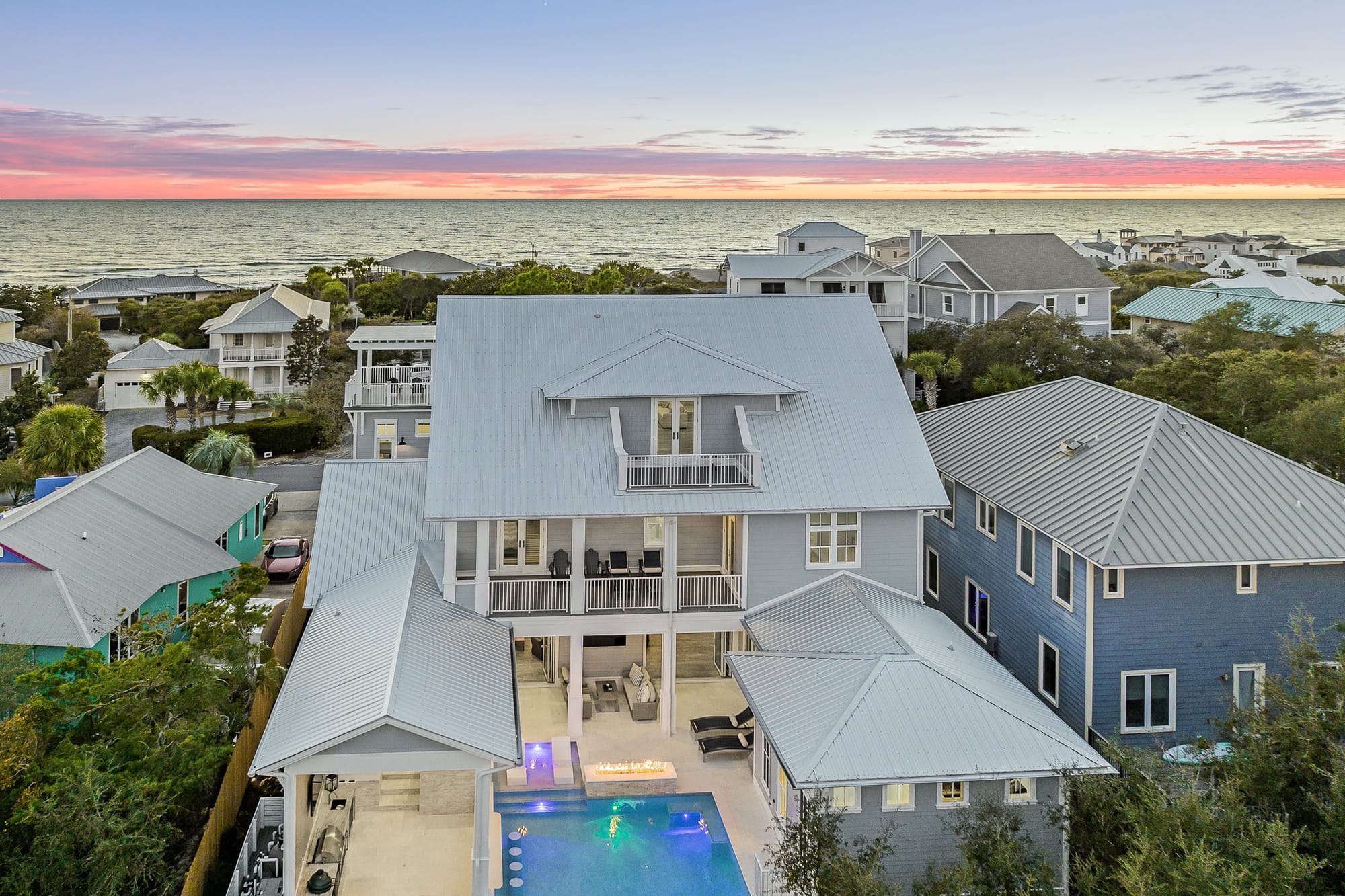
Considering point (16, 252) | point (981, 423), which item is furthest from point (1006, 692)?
point (16, 252)

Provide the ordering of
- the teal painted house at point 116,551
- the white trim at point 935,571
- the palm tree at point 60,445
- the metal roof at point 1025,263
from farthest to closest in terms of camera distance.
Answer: the metal roof at point 1025,263 < the palm tree at point 60,445 < the white trim at point 935,571 < the teal painted house at point 116,551

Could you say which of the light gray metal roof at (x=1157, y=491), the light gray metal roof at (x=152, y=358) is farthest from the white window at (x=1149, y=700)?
the light gray metal roof at (x=152, y=358)

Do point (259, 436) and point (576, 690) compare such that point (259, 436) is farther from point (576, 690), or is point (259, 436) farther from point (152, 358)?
point (576, 690)

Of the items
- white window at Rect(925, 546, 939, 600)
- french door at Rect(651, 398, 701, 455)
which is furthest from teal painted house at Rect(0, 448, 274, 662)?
white window at Rect(925, 546, 939, 600)

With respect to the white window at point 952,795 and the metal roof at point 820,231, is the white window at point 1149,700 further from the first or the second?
the metal roof at point 820,231

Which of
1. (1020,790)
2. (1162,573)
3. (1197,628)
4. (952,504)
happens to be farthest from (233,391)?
(1197,628)

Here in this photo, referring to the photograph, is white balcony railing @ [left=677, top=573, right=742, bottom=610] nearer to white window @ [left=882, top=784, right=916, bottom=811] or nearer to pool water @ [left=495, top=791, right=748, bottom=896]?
pool water @ [left=495, top=791, right=748, bottom=896]

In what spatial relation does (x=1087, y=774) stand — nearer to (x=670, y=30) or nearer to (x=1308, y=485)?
(x=1308, y=485)
